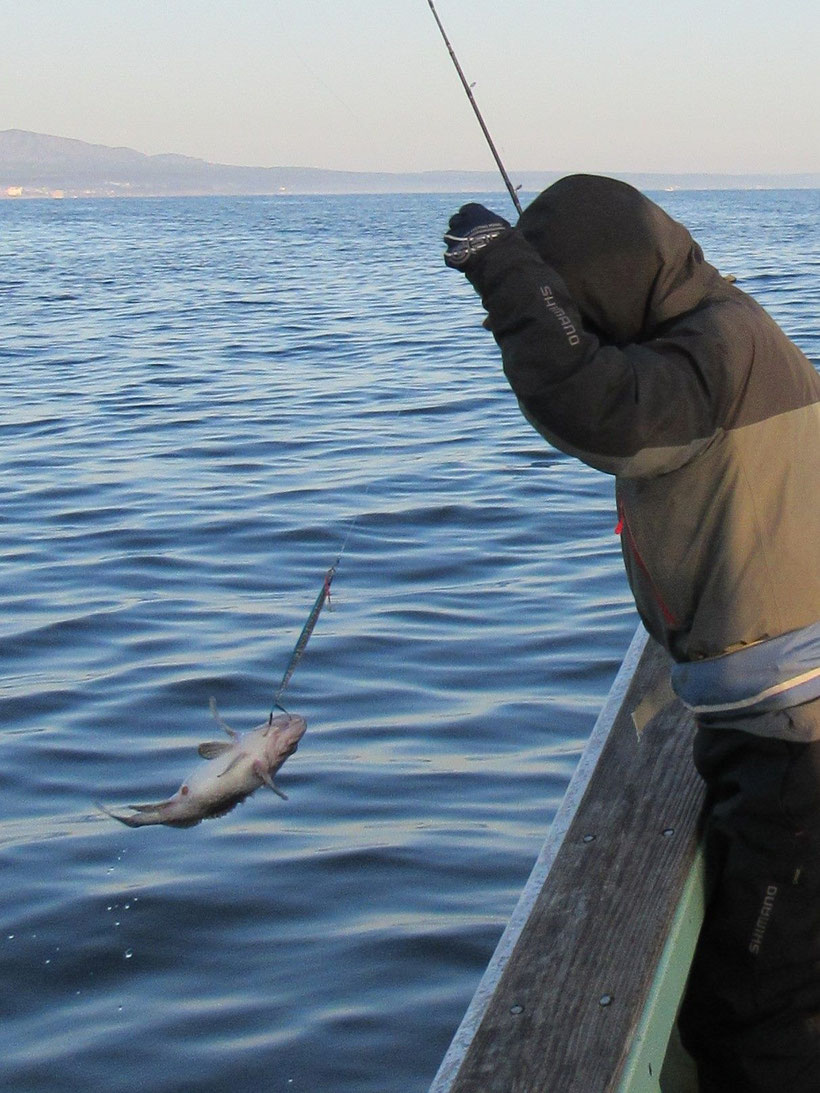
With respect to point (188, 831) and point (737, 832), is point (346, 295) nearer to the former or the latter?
point (188, 831)

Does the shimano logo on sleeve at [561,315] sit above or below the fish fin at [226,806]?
above

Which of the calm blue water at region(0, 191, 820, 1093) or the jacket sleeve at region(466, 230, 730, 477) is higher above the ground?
the jacket sleeve at region(466, 230, 730, 477)

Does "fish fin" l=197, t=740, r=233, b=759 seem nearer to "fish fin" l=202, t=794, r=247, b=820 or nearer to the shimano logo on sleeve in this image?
"fish fin" l=202, t=794, r=247, b=820

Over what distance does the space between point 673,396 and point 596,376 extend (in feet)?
0.40

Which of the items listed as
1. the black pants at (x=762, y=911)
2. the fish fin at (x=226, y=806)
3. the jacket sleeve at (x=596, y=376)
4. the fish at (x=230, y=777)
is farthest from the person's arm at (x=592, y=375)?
the fish fin at (x=226, y=806)

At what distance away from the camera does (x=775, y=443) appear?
221 centimetres

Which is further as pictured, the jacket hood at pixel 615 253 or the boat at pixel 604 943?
the jacket hood at pixel 615 253

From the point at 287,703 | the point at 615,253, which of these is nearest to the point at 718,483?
the point at 615,253

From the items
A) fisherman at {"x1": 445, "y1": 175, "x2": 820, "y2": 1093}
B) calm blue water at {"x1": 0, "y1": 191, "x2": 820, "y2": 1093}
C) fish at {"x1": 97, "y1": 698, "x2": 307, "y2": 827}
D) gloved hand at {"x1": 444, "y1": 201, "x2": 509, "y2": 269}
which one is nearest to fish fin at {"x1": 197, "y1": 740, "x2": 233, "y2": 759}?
fish at {"x1": 97, "y1": 698, "x2": 307, "y2": 827}

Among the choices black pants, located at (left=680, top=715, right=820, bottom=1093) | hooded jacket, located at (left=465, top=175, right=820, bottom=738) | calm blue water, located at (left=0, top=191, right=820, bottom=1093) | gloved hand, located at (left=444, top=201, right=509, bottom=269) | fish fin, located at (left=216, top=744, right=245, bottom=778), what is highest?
gloved hand, located at (left=444, top=201, right=509, bottom=269)

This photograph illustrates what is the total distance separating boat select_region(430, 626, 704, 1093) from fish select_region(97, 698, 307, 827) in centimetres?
46

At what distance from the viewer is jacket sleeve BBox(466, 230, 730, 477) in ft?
6.90

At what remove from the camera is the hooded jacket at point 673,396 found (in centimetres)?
212

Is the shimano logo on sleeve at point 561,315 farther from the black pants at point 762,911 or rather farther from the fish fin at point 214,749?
the fish fin at point 214,749
